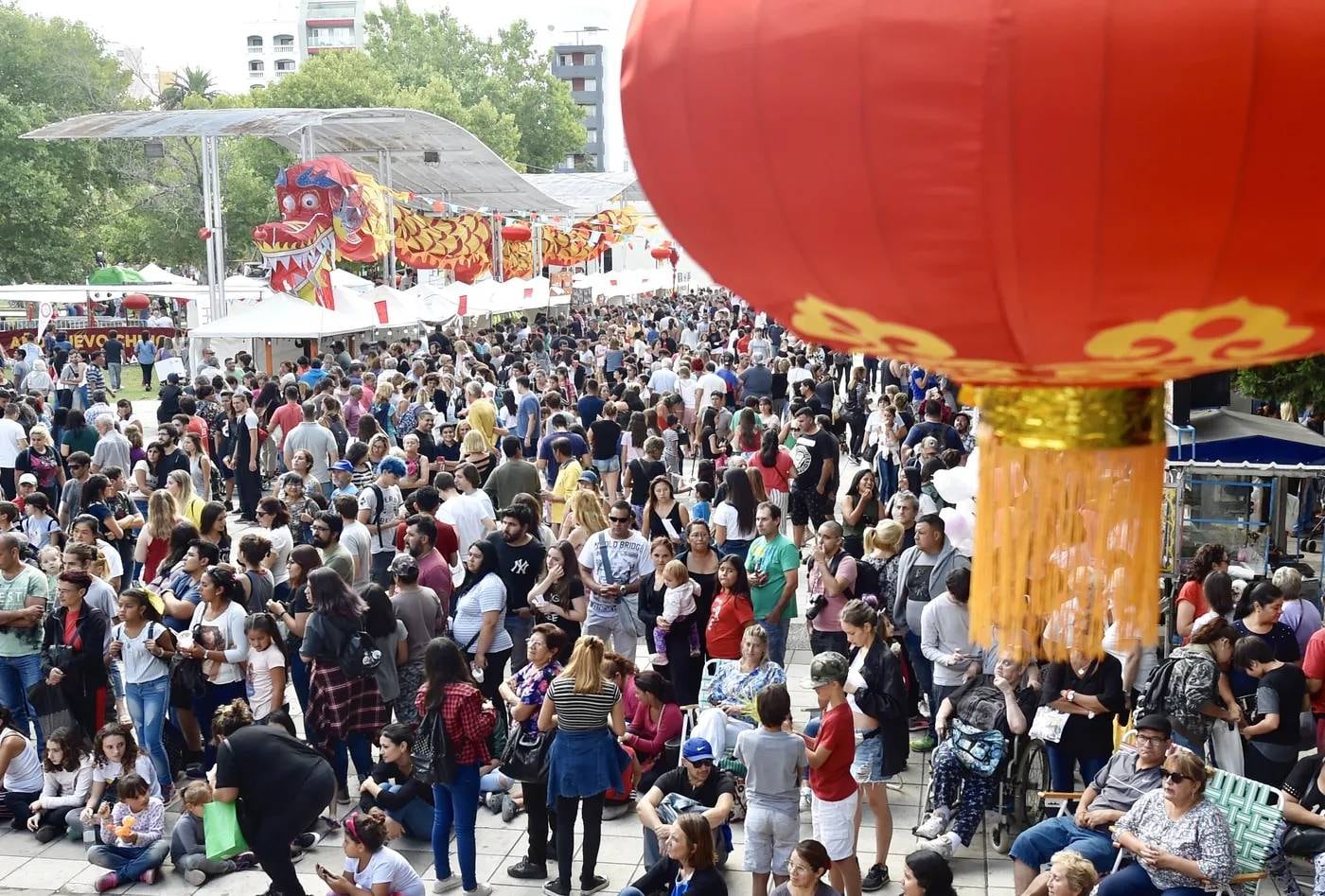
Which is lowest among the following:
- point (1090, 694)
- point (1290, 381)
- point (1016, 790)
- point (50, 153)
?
point (1016, 790)

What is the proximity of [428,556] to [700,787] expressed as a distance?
2.96 meters

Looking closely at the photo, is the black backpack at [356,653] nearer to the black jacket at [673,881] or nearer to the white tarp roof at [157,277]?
the black jacket at [673,881]

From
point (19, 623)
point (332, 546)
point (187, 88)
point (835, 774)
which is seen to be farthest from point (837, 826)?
point (187, 88)

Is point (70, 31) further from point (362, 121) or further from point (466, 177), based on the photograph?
point (362, 121)

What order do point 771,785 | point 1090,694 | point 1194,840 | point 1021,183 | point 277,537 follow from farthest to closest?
point 277,537, point 1090,694, point 771,785, point 1194,840, point 1021,183

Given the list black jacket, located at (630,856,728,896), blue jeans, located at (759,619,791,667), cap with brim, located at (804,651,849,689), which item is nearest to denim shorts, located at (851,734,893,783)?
cap with brim, located at (804,651,849,689)

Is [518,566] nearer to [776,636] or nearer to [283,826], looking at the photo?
[776,636]

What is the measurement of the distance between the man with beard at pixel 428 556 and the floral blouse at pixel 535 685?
1.33 meters

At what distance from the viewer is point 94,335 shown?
107ft

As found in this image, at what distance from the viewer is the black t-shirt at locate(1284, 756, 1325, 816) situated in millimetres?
7074

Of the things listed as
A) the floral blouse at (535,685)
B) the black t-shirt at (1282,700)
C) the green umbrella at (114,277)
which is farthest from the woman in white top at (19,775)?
the green umbrella at (114,277)

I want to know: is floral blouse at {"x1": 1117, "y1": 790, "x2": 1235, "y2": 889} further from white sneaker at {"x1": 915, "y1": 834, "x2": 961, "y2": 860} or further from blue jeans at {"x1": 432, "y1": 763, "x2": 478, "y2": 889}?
blue jeans at {"x1": 432, "y1": 763, "x2": 478, "y2": 889}

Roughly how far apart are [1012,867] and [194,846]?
4.29m

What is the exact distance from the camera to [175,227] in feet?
177
